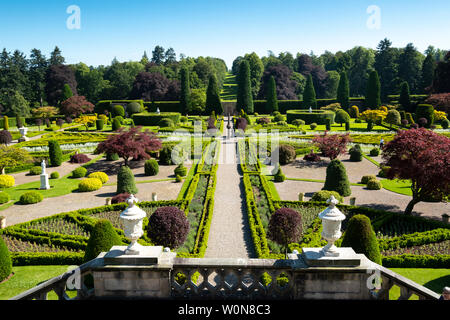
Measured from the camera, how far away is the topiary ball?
44.7ft

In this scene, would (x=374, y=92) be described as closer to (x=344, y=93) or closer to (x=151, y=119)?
(x=344, y=93)

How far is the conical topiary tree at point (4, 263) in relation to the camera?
466 inches

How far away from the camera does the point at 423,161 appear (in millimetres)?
16547

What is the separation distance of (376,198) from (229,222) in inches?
411

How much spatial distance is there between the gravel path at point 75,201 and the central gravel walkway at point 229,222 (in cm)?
346

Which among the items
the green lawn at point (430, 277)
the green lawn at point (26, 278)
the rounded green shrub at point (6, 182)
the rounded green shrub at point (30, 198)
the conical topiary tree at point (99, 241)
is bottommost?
the green lawn at point (430, 277)

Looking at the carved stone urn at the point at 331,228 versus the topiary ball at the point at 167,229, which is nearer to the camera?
the carved stone urn at the point at 331,228

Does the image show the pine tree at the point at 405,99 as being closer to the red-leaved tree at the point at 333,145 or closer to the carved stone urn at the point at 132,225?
the red-leaved tree at the point at 333,145

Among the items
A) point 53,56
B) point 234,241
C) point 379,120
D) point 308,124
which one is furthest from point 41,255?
point 53,56

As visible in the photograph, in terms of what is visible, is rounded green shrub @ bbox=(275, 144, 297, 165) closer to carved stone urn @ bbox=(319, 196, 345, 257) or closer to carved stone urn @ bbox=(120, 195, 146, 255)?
carved stone urn @ bbox=(319, 196, 345, 257)

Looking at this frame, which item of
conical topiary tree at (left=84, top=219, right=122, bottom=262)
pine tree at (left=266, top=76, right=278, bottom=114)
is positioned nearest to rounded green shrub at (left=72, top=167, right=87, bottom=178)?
Result: conical topiary tree at (left=84, top=219, right=122, bottom=262)

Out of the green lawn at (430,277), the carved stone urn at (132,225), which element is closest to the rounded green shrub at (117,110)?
the green lawn at (430,277)

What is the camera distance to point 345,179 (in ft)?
70.9

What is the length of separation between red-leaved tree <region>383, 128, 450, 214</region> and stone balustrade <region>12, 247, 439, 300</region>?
37.0 ft
